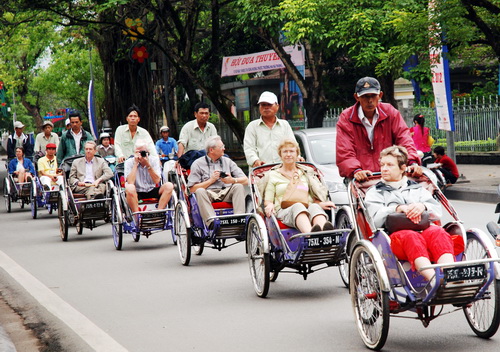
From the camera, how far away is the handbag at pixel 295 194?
8.31 m

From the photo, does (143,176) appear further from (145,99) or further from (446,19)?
(145,99)

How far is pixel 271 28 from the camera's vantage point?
26688 millimetres

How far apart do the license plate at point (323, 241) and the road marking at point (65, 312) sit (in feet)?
6.52

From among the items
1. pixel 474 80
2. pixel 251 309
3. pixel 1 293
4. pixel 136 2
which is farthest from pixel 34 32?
pixel 251 309

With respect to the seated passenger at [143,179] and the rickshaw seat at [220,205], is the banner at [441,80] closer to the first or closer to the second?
the seated passenger at [143,179]

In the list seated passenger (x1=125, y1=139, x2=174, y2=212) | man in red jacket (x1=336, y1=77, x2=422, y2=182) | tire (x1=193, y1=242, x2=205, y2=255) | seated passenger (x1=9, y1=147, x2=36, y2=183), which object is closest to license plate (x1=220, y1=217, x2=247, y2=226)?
tire (x1=193, y1=242, x2=205, y2=255)

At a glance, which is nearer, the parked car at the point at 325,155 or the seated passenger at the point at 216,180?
the seated passenger at the point at 216,180

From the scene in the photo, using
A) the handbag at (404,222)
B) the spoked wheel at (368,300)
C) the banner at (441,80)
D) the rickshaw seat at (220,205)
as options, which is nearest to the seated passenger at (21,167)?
the banner at (441,80)

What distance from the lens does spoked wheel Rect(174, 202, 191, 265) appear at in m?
10.3

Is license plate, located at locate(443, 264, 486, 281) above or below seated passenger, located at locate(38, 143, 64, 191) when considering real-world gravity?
below

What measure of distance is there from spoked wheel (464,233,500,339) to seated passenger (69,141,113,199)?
8618 millimetres

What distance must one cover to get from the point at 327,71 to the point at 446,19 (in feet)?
64.2

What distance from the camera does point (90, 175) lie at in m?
14.0

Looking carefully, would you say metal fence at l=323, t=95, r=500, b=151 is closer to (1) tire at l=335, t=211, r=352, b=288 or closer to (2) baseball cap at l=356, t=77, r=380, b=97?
(1) tire at l=335, t=211, r=352, b=288
